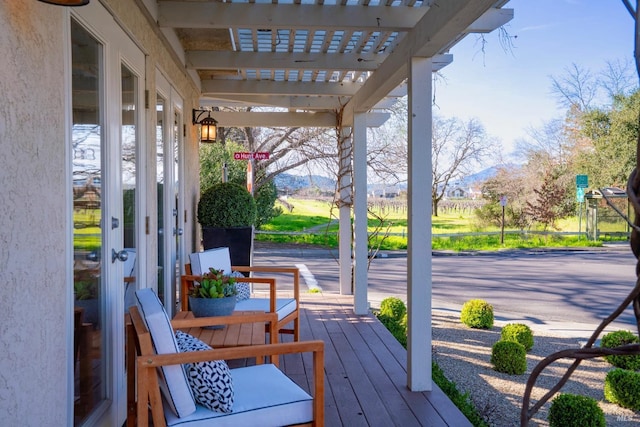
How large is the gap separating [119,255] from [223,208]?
132 inches

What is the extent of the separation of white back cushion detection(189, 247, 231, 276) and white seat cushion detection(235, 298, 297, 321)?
1.07 ft

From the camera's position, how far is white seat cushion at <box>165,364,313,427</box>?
2107mm

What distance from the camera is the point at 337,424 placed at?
9.98 feet

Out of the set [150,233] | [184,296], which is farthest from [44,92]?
[184,296]

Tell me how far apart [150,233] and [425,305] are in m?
1.75

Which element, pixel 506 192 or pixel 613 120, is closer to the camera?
pixel 613 120

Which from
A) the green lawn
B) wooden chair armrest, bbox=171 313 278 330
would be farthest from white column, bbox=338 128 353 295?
the green lawn

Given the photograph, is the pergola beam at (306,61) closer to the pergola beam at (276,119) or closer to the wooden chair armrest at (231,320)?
the pergola beam at (276,119)

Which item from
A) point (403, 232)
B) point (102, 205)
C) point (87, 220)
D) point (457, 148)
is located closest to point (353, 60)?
point (102, 205)

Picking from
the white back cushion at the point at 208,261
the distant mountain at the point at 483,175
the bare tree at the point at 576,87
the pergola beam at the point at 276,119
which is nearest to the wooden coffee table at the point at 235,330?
the white back cushion at the point at 208,261

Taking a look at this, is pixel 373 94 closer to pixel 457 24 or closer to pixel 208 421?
pixel 457 24

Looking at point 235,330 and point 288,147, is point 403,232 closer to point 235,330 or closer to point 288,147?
point 288,147

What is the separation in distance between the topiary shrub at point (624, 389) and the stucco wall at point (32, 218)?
3.78m

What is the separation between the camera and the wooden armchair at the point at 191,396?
204 cm
